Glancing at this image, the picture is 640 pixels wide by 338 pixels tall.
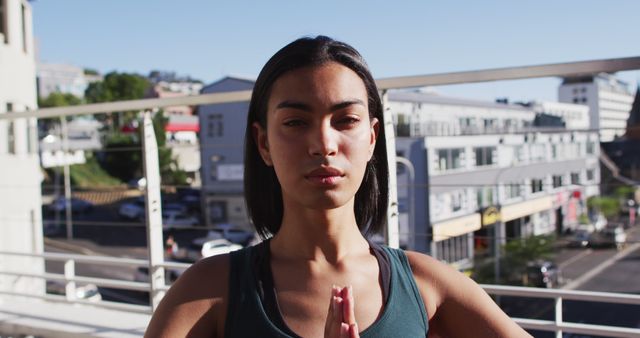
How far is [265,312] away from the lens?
72 centimetres

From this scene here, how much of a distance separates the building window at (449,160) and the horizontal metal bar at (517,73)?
15014 mm

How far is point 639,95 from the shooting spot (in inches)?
67.1

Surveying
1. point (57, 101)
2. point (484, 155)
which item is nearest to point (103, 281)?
point (484, 155)

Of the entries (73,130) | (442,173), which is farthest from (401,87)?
(73,130)

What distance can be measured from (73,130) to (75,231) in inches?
611

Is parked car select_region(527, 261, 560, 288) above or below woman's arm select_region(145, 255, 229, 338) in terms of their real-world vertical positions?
below

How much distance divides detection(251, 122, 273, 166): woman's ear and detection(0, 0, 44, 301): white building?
7.97 m

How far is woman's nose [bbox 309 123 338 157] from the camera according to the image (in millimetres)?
704

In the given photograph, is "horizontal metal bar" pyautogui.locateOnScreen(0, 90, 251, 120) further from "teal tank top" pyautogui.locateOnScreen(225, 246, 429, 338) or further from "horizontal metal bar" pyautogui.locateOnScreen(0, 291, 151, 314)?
"teal tank top" pyautogui.locateOnScreen(225, 246, 429, 338)

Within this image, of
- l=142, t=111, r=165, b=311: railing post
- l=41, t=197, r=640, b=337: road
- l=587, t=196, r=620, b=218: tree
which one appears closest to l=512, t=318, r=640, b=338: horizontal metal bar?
l=142, t=111, r=165, b=311: railing post

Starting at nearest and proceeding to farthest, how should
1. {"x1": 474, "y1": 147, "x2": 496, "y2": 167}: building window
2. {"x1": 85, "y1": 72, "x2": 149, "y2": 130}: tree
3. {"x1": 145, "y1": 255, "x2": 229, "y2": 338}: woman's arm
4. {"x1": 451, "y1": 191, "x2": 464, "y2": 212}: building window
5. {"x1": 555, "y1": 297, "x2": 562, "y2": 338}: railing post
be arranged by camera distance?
1. {"x1": 145, "y1": 255, "x2": 229, "y2": 338}: woman's arm
2. {"x1": 555, "y1": 297, "x2": 562, "y2": 338}: railing post
3. {"x1": 451, "y1": 191, "x2": 464, "y2": 212}: building window
4. {"x1": 474, "y1": 147, "x2": 496, "y2": 167}: building window
5. {"x1": 85, "y1": 72, "x2": 149, "y2": 130}: tree

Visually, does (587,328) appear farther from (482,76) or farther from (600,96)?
(600,96)

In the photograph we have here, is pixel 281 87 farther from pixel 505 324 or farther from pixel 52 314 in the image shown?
pixel 52 314

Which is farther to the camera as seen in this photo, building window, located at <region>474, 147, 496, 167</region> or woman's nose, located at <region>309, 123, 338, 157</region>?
building window, located at <region>474, 147, 496, 167</region>
